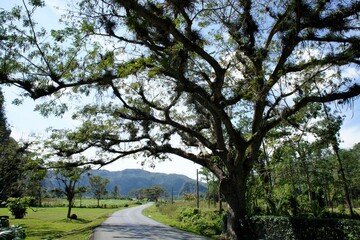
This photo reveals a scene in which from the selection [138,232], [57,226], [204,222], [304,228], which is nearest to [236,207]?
[304,228]

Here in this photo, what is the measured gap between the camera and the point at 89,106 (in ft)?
59.5

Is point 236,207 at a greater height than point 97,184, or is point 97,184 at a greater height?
point 97,184

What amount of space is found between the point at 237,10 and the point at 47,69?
23.2 ft

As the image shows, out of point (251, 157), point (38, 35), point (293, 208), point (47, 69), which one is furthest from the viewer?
point (293, 208)

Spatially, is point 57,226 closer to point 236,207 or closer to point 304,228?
point 236,207

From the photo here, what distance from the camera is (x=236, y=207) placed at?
14.0 metres

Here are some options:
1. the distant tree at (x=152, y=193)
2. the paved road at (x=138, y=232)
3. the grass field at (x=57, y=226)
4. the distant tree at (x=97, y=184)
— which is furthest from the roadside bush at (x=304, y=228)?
the distant tree at (x=152, y=193)

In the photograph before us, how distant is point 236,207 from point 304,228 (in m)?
3.01

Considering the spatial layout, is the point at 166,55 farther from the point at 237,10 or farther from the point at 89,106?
the point at 89,106

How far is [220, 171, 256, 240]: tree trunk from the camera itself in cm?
1373

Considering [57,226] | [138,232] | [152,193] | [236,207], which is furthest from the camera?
[152,193]

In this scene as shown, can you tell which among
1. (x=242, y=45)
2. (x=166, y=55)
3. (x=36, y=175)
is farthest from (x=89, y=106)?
(x=242, y=45)

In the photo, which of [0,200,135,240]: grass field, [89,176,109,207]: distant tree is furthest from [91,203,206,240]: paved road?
[89,176,109,207]: distant tree

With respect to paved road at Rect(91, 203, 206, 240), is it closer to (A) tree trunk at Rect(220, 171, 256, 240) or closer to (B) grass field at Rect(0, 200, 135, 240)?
(B) grass field at Rect(0, 200, 135, 240)
